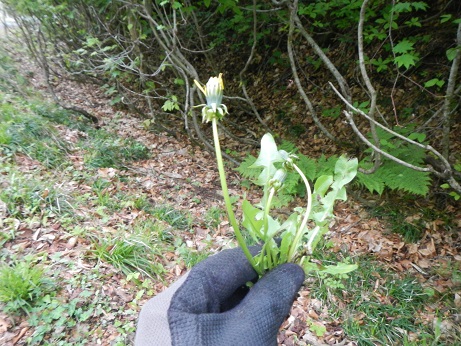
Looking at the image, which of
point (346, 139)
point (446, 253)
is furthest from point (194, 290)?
point (346, 139)

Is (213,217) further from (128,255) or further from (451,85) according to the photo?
(451,85)

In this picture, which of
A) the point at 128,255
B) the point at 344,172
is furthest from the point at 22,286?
the point at 344,172

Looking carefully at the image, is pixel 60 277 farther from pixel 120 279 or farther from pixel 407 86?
pixel 407 86

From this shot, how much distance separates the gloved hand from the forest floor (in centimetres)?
100

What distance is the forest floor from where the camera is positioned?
205 cm

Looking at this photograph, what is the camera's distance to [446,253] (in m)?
2.82

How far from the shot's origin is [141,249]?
8.42ft

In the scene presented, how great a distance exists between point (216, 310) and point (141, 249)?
1.45m

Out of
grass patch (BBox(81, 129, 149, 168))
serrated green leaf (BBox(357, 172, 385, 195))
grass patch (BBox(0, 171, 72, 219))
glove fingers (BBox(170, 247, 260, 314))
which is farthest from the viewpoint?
grass patch (BBox(81, 129, 149, 168))

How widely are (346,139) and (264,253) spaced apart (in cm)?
339

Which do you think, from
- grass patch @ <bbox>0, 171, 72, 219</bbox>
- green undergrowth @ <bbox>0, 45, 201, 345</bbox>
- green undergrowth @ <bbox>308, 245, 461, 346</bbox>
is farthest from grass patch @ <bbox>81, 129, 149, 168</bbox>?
green undergrowth @ <bbox>308, 245, 461, 346</bbox>

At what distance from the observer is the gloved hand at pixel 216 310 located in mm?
1111

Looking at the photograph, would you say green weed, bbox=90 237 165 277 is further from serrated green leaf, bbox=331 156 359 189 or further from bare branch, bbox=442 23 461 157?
bare branch, bbox=442 23 461 157

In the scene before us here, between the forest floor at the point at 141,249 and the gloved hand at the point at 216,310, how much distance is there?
1.00 metres
